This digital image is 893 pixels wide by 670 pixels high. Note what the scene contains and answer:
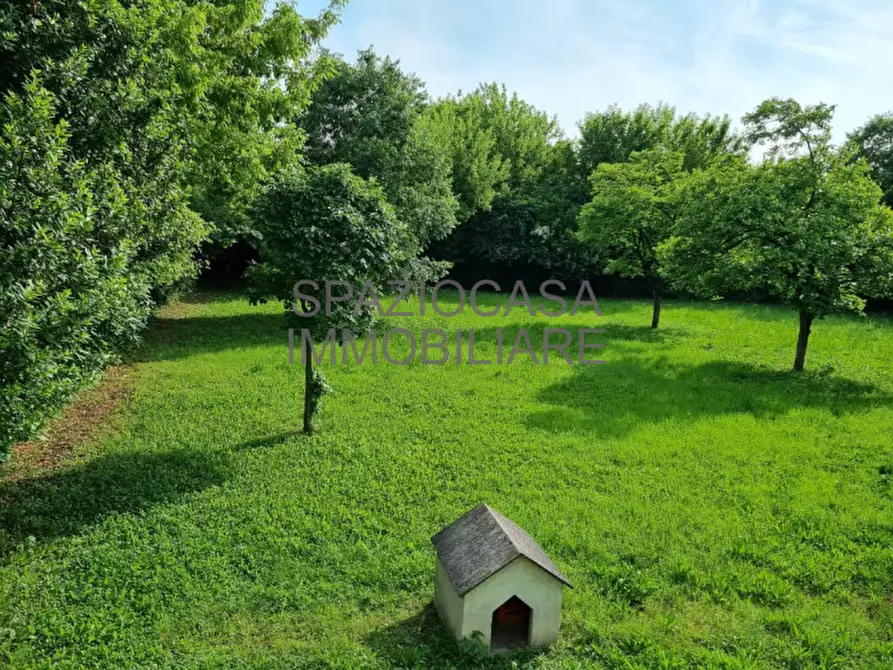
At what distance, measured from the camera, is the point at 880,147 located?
77.3 feet

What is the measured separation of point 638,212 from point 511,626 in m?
14.2

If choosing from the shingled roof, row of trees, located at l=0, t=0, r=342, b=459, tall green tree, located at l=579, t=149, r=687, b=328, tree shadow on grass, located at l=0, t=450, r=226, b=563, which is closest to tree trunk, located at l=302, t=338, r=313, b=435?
tree shadow on grass, located at l=0, t=450, r=226, b=563

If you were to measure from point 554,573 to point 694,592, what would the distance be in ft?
5.45

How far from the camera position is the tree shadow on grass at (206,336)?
12.6 m

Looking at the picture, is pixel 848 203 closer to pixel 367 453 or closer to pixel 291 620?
pixel 367 453

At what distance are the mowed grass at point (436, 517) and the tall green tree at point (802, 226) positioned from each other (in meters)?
1.87

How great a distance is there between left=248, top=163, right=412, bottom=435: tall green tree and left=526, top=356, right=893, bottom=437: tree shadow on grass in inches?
138

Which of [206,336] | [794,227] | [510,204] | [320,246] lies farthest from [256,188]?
[510,204]

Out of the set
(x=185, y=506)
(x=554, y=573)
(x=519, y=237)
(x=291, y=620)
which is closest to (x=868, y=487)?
(x=554, y=573)

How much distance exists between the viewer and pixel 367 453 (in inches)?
307

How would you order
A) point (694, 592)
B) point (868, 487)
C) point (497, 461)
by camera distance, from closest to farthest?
point (694, 592) < point (868, 487) < point (497, 461)

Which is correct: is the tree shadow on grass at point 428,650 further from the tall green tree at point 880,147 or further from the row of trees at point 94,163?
the tall green tree at point 880,147

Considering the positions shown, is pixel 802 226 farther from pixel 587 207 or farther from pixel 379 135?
pixel 379 135

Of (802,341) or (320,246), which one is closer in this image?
(320,246)
